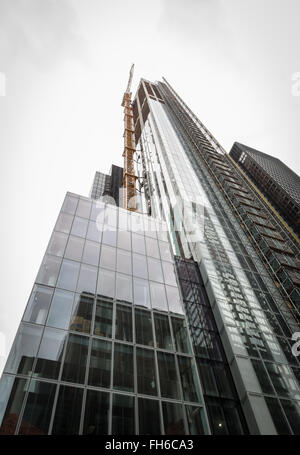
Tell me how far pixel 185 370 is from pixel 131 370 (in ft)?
9.89

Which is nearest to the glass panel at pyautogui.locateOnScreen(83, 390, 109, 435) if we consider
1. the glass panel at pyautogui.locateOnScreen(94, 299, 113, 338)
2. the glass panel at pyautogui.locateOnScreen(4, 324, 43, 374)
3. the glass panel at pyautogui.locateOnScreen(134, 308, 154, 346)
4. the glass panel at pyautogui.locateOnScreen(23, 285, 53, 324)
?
the glass panel at pyautogui.locateOnScreen(4, 324, 43, 374)

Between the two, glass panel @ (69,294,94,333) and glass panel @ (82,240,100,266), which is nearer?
glass panel @ (69,294,94,333)

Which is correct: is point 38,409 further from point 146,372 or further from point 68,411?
point 146,372

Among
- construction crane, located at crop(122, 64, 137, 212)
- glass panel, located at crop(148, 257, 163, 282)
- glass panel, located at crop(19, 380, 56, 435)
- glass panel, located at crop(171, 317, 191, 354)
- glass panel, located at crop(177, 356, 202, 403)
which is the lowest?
glass panel, located at crop(19, 380, 56, 435)

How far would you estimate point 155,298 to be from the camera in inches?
778

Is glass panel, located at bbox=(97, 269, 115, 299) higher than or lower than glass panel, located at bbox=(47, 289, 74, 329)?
higher

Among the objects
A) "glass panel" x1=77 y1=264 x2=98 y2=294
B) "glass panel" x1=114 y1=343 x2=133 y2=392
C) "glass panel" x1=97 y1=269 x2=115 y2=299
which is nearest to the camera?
"glass panel" x1=114 y1=343 x2=133 y2=392

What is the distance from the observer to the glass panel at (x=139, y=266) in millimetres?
21392

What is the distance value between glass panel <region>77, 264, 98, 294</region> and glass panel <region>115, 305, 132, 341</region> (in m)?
2.15

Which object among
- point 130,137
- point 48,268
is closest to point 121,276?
point 48,268

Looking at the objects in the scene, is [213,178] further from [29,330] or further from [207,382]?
[29,330]

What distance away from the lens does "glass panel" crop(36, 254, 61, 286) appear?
1736cm

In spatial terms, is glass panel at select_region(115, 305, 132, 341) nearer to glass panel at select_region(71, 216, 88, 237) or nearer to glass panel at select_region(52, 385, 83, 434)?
glass panel at select_region(52, 385, 83, 434)

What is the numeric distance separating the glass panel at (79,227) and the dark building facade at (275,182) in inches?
3403
